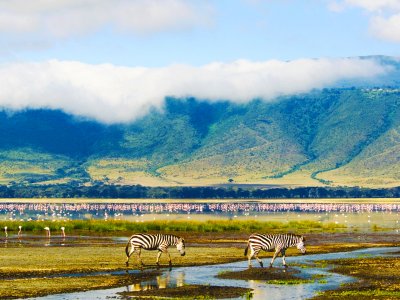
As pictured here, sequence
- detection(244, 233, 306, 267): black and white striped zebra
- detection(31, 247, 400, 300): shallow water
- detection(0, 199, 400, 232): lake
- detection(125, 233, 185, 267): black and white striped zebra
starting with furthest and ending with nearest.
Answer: detection(0, 199, 400, 232): lake < detection(125, 233, 185, 267): black and white striped zebra < detection(244, 233, 306, 267): black and white striped zebra < detection(31, 247, 400, 300): shallow water

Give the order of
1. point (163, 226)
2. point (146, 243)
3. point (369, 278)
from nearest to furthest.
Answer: point (369, 278)
point (146, 243)
point (163, 226)

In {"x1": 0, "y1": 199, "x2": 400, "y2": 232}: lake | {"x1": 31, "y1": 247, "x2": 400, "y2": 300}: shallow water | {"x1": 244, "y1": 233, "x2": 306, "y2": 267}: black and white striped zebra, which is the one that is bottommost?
{"x1": 31, "y1": 247, "x2": 400, "y2": 300}: shallow water

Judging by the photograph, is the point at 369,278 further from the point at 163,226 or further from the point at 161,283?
the point at 163,226

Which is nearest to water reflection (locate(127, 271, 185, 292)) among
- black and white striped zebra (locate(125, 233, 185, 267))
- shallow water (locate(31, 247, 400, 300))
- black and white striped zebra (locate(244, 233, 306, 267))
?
shallow water (locate(31, 247, 400, 300))

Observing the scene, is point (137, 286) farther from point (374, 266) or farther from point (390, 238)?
point (390, 238)

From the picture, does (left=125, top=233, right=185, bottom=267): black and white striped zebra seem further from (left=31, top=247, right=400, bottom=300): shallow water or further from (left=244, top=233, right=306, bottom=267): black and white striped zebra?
(left=244, top=233, right=306, bottom=267): black and white striped zebra

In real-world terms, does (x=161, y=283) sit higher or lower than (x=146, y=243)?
lower

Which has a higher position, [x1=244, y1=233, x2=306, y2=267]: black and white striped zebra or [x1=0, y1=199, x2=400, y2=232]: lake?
[x1=0, y1=199, x2=400, y2=232]: lake

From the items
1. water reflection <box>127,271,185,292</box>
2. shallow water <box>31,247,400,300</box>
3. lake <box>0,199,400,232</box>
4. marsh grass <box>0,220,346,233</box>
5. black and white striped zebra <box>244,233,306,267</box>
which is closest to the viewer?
shallow water <box>31,247,400,300</box>

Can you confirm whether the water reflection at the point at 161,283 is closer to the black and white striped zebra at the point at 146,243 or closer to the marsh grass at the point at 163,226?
the black and white striped zebra at the point at 146,243

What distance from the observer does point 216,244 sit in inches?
2290

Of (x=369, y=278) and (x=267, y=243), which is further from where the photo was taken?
(x=267, y=243)

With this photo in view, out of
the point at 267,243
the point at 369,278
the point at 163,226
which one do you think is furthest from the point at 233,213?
the point at 369,278

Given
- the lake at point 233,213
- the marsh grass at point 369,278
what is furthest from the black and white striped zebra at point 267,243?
the lake at point 233,213
